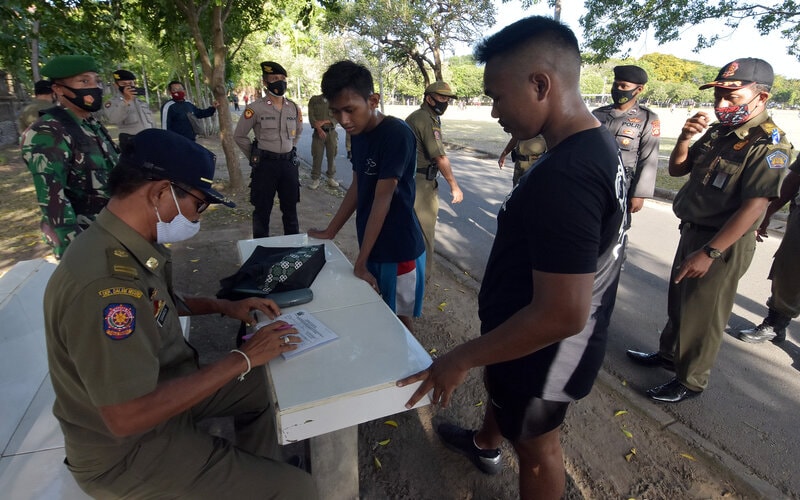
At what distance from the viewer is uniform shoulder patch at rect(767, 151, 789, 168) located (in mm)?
2211

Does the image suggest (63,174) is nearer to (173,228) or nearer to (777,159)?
(173,228)

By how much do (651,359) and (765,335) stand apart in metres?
1.21

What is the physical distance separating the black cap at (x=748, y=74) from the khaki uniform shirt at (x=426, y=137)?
212 cm

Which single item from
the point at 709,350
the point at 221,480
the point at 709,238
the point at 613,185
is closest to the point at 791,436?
the point at 709,350

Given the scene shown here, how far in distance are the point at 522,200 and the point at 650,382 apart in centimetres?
244

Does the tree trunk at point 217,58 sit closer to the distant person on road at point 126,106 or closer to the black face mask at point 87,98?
the distant person on road at point 126,106

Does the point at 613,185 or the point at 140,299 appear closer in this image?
the point at 613,185

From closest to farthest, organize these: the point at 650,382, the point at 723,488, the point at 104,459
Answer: the point at 104,459
the point at 723,488
the point at 650,382

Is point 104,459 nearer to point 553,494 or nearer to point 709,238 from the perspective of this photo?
point 553,494

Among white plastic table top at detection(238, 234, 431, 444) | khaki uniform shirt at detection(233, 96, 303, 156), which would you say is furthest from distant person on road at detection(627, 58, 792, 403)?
khaki uniform shirt at detection(233, 96, 303, 156)

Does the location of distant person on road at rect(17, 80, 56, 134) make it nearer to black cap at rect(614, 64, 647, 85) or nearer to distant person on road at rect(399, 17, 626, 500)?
distant person on road at rect(399, 17, 626, 500)

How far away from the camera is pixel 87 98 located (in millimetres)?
2938

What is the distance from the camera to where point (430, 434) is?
97.6 inches

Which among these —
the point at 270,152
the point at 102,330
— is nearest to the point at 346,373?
the point at 102,330
